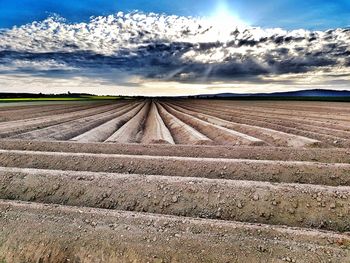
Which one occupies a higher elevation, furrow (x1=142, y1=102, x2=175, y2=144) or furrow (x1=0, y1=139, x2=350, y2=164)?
furrow (x1=0, y1=139, x2=350, y2=164)

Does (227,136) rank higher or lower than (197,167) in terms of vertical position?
lower

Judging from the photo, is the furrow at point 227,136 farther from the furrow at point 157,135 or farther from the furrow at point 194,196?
the furrow at point 194,196

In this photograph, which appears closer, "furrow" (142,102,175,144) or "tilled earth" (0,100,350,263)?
"tilled earth" (0,100,350,263)

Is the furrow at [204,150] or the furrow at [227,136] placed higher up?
the furrow at [204,150]

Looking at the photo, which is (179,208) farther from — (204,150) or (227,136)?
(227,136)

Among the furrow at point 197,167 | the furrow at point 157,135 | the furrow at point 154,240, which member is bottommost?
the furrow at point 157,135

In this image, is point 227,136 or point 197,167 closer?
Answer: point 197,167

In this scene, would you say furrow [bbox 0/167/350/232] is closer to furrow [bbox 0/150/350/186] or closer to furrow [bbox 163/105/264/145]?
furrow [bbox 0/150/350/186]

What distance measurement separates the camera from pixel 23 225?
544cm

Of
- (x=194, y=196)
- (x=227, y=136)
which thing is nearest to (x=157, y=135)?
(x=227, y=136)

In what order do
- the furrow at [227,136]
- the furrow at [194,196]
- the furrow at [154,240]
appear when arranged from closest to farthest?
the furrow at [154,240]
the furrow at [194,196]
the furrow at [227,136]

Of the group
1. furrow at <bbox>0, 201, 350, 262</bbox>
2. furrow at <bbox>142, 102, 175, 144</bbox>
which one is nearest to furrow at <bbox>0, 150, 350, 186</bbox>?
furrow at <bbox>0, 201, 350, 262</bbox>

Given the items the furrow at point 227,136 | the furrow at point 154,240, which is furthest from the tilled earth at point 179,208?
the furrow at point 227,136

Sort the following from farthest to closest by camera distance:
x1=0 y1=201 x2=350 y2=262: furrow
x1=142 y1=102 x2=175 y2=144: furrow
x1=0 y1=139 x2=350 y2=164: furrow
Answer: x1=142 y1=102 x2=175 y2=144: furrow, x1=0 y1=139 x2=350 y2=164: furrow, x1=0 y1=201 x2=350 y2=262: furrow
